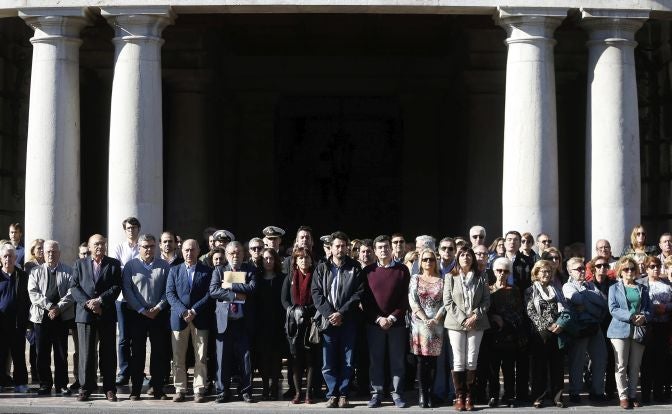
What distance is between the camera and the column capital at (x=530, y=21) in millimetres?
18688

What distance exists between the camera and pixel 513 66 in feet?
62.1

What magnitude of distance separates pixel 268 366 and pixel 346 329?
46.2 inches

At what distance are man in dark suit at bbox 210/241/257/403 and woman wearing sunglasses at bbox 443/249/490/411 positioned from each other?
2.49 meters

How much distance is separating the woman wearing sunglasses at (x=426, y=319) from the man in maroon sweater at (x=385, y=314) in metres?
0.18

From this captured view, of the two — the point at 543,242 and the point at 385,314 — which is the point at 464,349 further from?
the point at 543,242

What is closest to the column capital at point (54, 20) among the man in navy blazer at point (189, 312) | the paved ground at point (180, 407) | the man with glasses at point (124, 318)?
the man with glasses at point (124, 318)

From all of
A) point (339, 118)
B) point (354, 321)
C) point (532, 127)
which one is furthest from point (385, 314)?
point (339, 118)

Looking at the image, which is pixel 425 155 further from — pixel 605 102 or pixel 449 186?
pixel 605 102

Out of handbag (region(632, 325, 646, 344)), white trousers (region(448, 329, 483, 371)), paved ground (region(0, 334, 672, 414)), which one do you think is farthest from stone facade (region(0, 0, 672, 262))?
white trousers (region(448, 329, 483, 371))

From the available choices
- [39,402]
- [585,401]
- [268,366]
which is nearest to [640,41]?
[585,401]

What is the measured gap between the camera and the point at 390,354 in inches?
595

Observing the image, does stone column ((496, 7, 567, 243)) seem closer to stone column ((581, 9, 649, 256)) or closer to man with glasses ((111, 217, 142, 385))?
stone column ((581, 9, 649, 256))

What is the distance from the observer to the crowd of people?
14820mm

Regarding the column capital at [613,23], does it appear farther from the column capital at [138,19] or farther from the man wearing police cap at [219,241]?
the man wearing police cap at [219,241]
